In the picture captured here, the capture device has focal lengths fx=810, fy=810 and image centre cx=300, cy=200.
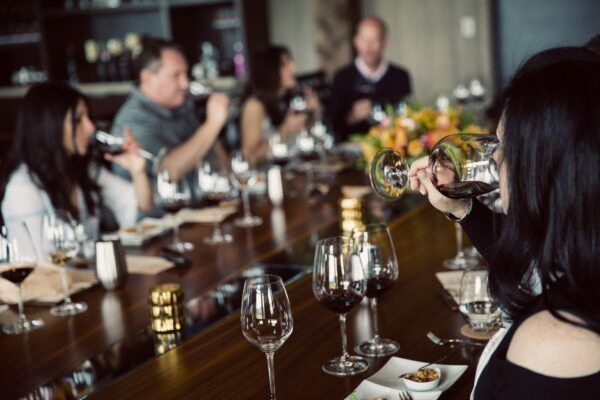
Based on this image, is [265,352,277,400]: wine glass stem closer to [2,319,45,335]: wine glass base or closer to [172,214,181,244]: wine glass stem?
[2,319,45,335]: wine glass base

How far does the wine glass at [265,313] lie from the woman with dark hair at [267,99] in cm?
333

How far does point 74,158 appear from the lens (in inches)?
120

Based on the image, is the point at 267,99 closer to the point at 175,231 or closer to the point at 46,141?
the point at 46,141

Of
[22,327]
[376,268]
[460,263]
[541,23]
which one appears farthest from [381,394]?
[541,23]

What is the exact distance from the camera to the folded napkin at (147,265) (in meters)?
2.29

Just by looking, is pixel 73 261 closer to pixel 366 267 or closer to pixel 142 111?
pixel 366 267

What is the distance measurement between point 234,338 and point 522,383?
72 centimetres

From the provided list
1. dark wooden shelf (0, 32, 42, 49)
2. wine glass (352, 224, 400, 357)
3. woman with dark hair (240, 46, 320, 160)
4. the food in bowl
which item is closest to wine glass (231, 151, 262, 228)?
wine glass (352, 224, 400, 357)

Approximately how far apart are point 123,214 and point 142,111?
79cm

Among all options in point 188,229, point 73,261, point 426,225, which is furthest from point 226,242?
point 426,225

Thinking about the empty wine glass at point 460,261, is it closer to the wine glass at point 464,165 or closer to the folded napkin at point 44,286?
the wine glass at point 464,165

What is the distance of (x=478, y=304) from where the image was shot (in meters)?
1.60

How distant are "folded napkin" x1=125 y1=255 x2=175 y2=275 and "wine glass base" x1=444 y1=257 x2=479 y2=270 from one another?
0.79 m

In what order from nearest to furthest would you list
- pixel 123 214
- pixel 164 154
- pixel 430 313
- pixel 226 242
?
1. pixel 430 313
2. pixel 226 242
3. pixel 123 214
4. pixel 164 154
